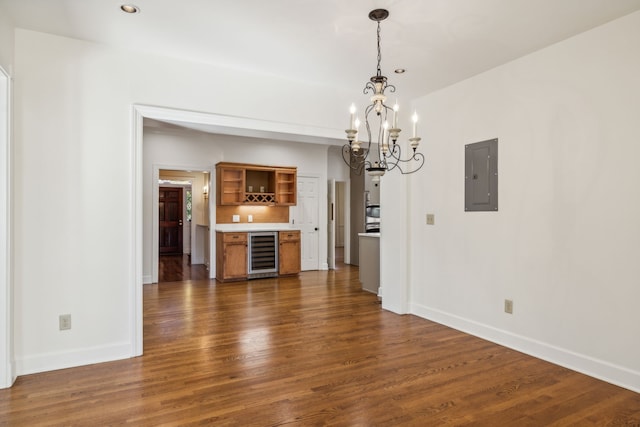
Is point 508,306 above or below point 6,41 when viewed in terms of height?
below

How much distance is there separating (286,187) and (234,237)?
5.26 ft

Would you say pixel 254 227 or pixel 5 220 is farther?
pixel 254 227

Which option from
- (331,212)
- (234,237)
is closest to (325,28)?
(234,237)

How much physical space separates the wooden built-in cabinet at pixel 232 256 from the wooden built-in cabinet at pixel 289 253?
2.26 feet

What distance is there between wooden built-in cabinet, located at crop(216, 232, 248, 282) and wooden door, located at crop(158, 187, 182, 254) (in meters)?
5.38

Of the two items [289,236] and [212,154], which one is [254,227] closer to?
[289,236]

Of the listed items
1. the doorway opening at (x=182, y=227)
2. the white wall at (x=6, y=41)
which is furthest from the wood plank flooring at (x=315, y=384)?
the doorway opening at (x=182, y=227)

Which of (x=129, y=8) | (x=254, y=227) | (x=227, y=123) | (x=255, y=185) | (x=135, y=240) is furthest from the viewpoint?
(x=255, y=185)

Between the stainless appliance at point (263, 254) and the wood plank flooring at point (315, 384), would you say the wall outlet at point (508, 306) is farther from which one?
the stainless appliance at point (263, 254)

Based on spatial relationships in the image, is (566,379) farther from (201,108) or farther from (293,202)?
(293,202)

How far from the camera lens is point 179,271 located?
8.00 m

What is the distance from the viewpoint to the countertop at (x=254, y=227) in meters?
7.11

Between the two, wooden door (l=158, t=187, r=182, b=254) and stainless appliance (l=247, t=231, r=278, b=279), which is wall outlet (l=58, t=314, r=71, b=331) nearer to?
stainless appliance (l=247, t=231, r=278, b=279)

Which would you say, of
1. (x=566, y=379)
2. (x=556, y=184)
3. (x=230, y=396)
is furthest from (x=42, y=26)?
(x=566, y=379)
